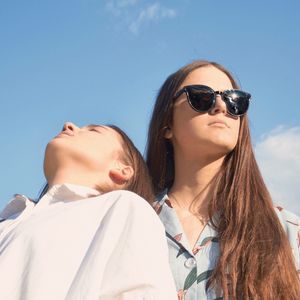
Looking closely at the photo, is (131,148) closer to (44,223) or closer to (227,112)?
(227,112)

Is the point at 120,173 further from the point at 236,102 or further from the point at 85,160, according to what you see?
the point at 236,102

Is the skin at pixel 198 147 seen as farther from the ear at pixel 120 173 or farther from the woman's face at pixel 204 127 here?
the ear at pixel 120 173

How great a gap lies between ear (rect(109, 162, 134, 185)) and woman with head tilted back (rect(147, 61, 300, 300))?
285mm

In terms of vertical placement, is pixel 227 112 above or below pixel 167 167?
above

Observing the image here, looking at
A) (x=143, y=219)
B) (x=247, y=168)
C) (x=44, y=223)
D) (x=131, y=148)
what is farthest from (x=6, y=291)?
(x=247, y=168)

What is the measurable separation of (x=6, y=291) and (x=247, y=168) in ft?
6.26

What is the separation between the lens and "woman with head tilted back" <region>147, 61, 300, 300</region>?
131 inches

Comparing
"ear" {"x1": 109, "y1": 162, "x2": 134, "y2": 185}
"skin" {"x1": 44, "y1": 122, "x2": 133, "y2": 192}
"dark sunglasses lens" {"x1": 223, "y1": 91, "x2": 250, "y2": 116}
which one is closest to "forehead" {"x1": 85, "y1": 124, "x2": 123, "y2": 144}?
A: "skin" {"x1": 44, "y1": 122, "x2": 133, "y2": 192}

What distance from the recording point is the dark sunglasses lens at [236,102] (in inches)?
157

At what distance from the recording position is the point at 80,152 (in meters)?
3.55

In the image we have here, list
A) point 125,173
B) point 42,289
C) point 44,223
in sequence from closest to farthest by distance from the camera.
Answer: point 42,289 < point 44,223 < point 125,173

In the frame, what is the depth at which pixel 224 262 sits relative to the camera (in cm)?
334

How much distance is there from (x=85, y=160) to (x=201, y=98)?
93 cm

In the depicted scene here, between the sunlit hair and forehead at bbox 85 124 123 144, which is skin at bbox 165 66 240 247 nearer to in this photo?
the sunlit hair
